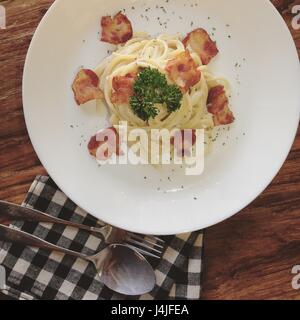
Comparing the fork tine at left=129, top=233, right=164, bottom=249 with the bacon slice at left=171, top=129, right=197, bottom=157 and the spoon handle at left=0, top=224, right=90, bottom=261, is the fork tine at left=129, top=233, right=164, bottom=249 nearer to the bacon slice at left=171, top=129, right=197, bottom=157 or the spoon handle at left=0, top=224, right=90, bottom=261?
the spoon handle at left=0, top=224, right=90, bottom=261

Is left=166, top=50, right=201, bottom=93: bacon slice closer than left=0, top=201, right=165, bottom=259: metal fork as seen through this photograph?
Yes

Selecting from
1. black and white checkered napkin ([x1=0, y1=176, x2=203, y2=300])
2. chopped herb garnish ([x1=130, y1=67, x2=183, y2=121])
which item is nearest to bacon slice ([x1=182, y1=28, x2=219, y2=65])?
chopped herb garnish ([x1=130, y1=67, x2=183, y2=121])

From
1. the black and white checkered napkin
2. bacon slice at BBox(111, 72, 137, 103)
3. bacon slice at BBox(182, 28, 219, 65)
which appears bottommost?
the black and white checkered napkin

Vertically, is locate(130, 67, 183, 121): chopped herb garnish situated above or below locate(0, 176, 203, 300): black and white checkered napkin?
above

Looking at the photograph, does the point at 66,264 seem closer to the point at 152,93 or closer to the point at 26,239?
the point at 26,239

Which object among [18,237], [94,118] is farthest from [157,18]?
[18,237]
